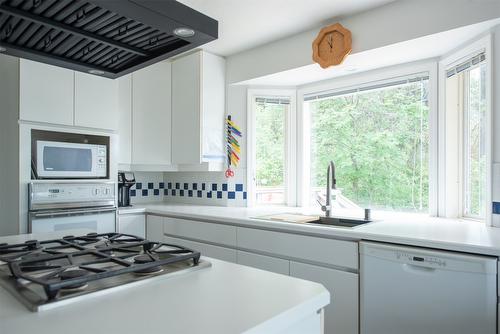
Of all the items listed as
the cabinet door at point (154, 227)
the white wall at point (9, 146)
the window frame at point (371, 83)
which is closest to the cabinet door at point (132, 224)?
the cabinet door at point (154, 227)

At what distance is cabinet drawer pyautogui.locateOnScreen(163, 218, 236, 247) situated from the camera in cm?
250

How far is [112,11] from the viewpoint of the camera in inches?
31.1

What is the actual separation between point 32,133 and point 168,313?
212 centimetres

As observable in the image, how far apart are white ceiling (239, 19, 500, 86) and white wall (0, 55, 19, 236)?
175 centimetres

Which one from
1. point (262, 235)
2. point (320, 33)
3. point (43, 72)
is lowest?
point (262, 235)

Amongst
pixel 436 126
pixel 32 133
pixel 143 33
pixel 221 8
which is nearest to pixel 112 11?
pixel 143 33

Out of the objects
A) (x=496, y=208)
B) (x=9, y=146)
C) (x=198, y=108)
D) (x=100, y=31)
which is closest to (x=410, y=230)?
(x=496, y=208)

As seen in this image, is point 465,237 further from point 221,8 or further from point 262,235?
point 221,8

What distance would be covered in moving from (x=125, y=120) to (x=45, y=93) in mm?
703

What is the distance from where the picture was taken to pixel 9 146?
2.42m

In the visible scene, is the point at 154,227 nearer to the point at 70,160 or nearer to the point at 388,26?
the point at 70,160

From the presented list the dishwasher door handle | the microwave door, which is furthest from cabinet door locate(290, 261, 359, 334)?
the microwave door

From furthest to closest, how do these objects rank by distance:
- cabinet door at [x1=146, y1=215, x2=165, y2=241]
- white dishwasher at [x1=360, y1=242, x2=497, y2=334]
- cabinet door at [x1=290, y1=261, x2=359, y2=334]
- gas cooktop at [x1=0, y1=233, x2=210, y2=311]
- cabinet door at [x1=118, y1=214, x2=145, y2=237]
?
cabinet door at [x1=146, y1=215, x2=165, y2=241] < cabinet door at [x1=118, y1=214, x2=145, y2=237] < cabinet door at [x1=290, y1=261, x2=359, y2=334] < white dishwasher at [x1=360, y1=242, x2=497, y2=334] < gas cooktop at [x1=0, y1=233, x2=210, y2=311]

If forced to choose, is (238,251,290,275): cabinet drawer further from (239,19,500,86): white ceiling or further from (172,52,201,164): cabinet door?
(239,19,500,86): white ceiling
